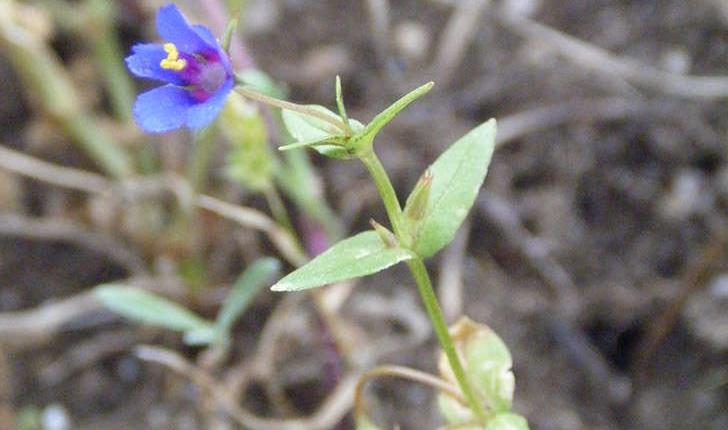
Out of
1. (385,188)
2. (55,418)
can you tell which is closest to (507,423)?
(385,188)

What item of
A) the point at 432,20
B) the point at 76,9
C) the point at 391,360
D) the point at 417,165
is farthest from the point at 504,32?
the point at 76,9

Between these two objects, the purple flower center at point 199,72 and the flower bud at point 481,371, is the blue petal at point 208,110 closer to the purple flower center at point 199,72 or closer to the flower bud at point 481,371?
the purple flower center at point 199,72

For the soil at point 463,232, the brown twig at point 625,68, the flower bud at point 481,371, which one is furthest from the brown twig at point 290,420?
the brown twig at point 625,68

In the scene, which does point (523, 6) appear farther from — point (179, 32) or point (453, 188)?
point (179, 32)

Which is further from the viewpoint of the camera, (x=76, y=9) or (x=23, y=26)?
(x=76, y=9)

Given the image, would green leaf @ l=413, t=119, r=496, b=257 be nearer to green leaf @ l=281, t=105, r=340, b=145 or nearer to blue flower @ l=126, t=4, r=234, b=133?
green leaf @ l=281, t=105, r=340, b=145

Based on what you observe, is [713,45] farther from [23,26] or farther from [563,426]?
[23,26]
